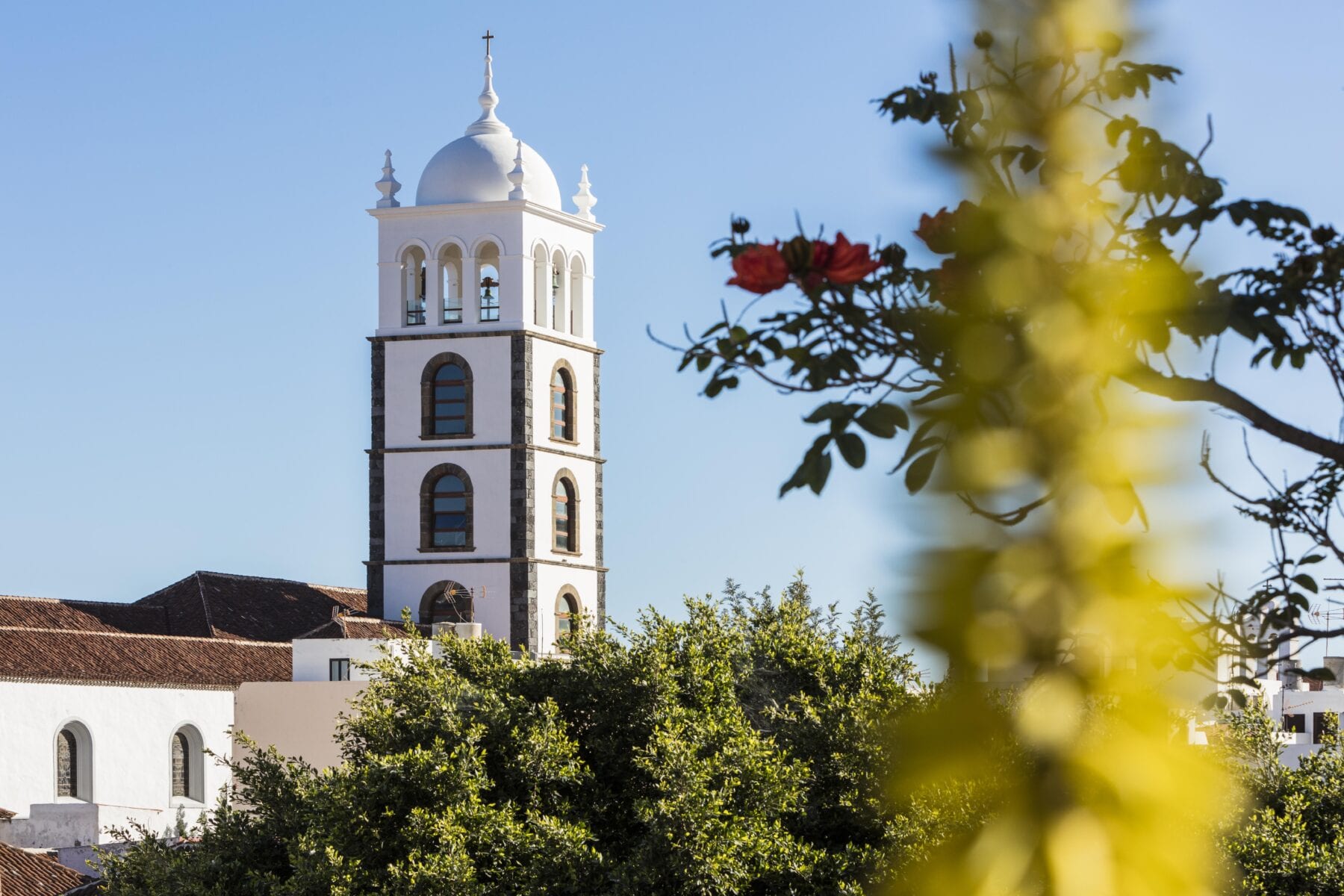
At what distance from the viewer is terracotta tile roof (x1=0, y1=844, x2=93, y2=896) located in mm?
38312

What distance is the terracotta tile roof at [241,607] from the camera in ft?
191

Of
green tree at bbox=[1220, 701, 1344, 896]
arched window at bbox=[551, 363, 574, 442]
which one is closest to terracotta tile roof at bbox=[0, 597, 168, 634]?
arched window at bbox=[551, 363, 574, 442]

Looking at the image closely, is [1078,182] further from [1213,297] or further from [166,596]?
[166,596]

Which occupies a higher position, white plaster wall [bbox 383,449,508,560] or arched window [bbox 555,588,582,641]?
white plaster wall [bbox 383,449,508,560]

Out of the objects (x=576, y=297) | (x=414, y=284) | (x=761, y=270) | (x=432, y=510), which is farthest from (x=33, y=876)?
(x=761, y=270)

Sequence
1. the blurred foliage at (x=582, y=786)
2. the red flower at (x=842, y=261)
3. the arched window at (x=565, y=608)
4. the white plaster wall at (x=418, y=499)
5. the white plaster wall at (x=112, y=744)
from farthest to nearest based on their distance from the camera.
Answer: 1. the white plaster wall at (x=418, y=499)
2. the arched window at (x=565, y=608)
3. the white plaster wall at (x=112, y=744)
4. the blurred foliage at (x=582, y=786)
5. the red flower at (x=842, y=261)

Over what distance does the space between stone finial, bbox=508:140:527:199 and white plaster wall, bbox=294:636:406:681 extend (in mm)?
15892

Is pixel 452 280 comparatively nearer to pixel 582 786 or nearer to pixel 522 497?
pixel 522 497

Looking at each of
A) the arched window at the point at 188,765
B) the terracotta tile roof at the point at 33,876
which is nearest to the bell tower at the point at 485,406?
the arched window at the point at 188,765

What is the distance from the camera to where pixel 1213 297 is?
3492 millimetres

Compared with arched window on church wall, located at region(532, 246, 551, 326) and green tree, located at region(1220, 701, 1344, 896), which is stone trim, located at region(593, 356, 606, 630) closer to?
arched window on church wall, located at region(532, 246, 551, 326)

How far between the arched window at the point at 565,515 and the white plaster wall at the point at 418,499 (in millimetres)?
2167

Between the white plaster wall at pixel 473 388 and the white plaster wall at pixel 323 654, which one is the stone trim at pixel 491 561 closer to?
the white plaster wall at pixel 473 388

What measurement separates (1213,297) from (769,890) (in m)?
23.5
